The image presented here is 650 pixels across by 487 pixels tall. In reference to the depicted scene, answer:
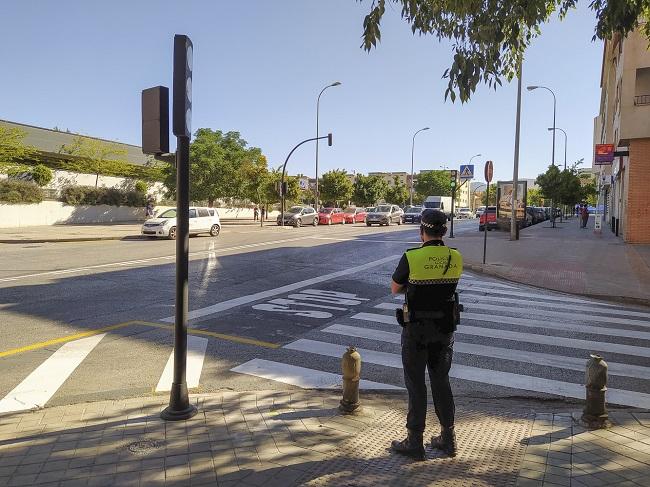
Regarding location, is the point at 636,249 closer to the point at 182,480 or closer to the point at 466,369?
the point at 466,369

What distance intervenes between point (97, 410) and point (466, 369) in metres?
3.84

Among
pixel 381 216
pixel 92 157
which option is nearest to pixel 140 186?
pixel 92 157

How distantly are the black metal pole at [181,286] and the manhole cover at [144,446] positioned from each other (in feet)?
1.35

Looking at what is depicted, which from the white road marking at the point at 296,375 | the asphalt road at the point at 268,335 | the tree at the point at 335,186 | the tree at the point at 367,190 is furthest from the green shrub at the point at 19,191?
the tree at the point at 367,190

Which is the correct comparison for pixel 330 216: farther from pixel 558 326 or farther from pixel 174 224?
pixel 558 326

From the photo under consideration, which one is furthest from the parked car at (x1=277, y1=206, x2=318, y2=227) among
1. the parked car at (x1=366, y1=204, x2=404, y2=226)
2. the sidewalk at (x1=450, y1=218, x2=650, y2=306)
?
the sidewalk at (x1=450, y1=218, x2=650, y2=306)

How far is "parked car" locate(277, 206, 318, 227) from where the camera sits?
37906 millimetres

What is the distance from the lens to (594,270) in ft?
45.7

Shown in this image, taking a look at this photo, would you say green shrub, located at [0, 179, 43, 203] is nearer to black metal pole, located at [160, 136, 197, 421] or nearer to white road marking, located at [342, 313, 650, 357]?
white road marking, located at [342, 313, 650, 357]

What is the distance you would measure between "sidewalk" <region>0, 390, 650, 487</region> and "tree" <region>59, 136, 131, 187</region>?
35739 millimetres

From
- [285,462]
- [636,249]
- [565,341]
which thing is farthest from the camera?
[636,249]

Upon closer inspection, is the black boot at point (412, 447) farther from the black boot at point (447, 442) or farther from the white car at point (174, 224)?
the white car at point (174, 224)

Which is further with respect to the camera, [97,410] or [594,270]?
[594,270]

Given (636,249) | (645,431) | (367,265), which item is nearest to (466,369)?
(645,431)
